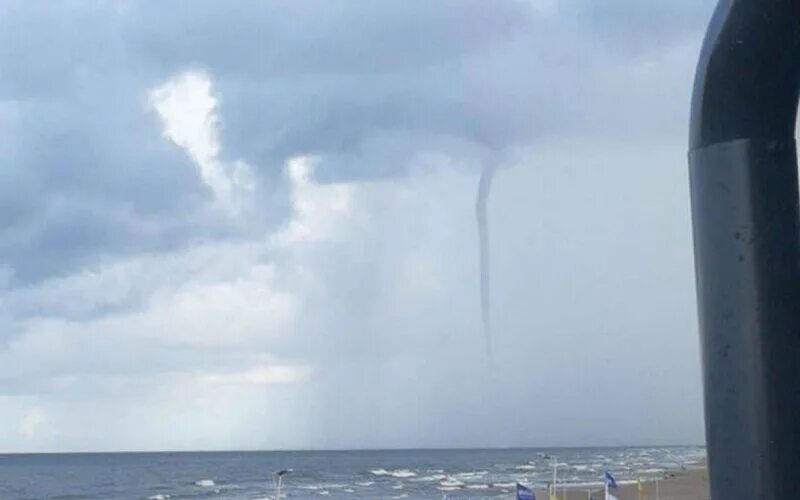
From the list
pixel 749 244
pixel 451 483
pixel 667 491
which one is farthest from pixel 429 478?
pixel 749 244

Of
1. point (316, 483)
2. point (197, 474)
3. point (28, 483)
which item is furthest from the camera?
point (197, 474)

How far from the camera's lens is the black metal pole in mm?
2236

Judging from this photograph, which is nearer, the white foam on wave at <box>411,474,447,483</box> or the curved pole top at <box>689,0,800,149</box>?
the curved pole top at <box>689,0,800,149</box>

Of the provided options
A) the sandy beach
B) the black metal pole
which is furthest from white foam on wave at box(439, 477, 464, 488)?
the black metal pole

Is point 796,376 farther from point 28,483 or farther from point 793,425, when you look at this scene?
point 28,483

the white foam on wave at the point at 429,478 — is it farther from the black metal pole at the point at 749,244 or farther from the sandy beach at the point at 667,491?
the black metal pole at the point at 749,244

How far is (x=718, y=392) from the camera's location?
7.39 ft

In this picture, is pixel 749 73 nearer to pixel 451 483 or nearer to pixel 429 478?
pixel 451 483

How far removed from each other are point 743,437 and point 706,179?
1.71ft

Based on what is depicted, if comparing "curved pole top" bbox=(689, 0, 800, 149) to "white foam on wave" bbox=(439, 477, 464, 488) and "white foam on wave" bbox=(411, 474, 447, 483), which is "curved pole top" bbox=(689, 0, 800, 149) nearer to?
"white foam on wave" bbox=(439, 477, 464, 488)

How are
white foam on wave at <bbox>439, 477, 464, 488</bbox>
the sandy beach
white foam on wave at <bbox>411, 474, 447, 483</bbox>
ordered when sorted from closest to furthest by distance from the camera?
1. the sandy beach
2. white foam on wave at <bbox>439, 477, 464, 488</bbox>
3. white foam on wave at <bbox>411, 474, 447, 483</bbox>

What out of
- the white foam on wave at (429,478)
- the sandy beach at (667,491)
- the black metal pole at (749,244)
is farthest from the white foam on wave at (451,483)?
the black metal pole at (749,244)

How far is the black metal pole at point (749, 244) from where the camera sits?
7.34 ft

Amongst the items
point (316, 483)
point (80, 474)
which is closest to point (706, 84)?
point (316, 483)
